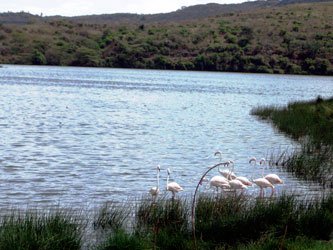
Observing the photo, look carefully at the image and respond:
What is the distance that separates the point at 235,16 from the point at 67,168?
13066 centimetres

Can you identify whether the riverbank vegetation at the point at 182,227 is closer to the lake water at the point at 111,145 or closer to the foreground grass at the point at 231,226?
the foreground grass at the point at 231,226

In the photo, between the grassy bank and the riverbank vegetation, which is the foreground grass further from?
the grassy bank

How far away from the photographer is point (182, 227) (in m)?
8.27

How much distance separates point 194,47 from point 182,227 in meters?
92.4

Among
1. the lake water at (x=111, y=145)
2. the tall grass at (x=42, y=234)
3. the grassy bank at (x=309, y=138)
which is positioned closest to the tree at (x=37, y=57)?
the lake water at (x=111, y=145)

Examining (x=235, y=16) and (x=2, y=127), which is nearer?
(x=2, y=127)

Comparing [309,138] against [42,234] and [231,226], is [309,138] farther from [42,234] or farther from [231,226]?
[42,234]

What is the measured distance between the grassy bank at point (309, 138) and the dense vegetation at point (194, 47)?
5912cm

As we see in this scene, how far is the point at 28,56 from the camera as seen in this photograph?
3841 inches

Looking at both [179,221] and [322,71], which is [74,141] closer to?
[179,221]

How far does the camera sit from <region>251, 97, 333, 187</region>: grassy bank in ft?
44.2

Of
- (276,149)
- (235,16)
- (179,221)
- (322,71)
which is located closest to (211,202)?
(179,221)

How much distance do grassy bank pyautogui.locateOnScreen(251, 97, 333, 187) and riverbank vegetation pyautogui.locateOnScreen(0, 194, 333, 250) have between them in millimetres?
4337

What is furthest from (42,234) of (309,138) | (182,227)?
(309,138)
